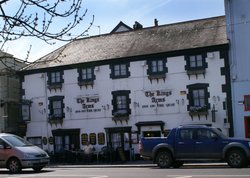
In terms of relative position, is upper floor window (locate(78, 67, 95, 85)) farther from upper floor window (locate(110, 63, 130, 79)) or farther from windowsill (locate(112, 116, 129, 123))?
windowsill (locate(112, 116, 129, 123))

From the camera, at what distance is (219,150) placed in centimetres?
2014

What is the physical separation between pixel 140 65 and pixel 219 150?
1145cm

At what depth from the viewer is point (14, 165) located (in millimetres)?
20672

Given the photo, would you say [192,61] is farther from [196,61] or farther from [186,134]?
[186,134]

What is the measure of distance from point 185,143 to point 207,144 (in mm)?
990

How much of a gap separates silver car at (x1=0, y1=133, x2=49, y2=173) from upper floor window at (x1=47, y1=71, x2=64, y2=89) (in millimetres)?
11982

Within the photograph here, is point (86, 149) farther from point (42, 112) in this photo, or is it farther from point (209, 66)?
point (209, 66)

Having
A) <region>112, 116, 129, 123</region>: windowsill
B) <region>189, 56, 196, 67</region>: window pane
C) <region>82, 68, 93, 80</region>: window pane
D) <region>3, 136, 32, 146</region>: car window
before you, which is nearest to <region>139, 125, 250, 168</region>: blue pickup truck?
<region>3, 136, 32, 146</region>: car window

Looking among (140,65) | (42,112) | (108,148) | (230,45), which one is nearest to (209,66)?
(230,45)

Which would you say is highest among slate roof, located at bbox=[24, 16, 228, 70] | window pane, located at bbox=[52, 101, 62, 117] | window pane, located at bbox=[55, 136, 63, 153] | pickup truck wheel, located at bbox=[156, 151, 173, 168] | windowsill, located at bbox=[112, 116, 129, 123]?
slate roof, located at bbox=[24, 16, 228, 70]

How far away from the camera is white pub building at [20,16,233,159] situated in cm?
2842

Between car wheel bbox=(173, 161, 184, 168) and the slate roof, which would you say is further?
the slate roof

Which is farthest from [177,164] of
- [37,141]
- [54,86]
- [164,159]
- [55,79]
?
[37,141]

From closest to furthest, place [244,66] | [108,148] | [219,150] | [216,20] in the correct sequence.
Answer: [219,150] < [244,66] < [108,148] < [216,20]
